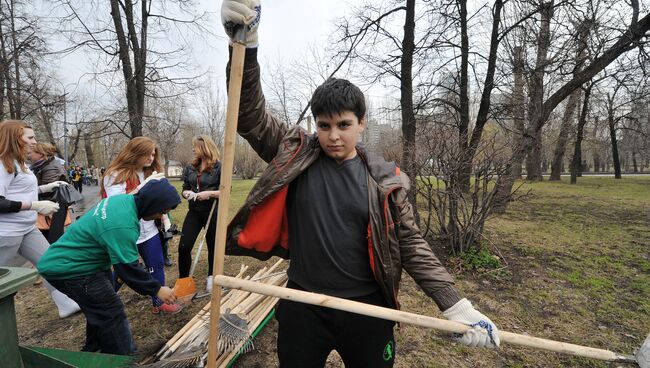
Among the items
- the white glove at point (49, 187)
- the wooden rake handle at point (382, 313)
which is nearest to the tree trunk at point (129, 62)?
the white glove at point (49, 187)

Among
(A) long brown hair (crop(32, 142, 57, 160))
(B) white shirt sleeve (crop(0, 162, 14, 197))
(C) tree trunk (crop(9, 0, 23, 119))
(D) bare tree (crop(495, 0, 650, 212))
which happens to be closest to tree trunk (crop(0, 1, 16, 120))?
(C) tree trunk (crop(9, 0, 23, 119))

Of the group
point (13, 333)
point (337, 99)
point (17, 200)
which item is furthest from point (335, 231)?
point (17, 200)

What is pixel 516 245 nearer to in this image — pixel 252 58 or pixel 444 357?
pixel 444 357

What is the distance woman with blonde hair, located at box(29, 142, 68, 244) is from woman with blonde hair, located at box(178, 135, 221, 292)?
1.59m

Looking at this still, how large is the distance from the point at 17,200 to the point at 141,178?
1075 millimetres

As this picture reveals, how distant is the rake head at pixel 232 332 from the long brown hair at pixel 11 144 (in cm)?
253

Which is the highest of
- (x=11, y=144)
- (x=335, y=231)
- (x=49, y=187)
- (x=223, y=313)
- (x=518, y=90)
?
(x=518, y=90)

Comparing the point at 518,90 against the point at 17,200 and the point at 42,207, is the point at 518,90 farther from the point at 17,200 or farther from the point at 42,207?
the point at 17,200

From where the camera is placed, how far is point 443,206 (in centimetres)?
513

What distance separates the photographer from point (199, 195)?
12.5ft

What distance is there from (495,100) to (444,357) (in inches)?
268

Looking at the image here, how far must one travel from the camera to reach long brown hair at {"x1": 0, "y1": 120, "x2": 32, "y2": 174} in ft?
9.87

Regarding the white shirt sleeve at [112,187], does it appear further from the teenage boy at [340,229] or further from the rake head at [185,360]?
the teenage boy at [340,229]

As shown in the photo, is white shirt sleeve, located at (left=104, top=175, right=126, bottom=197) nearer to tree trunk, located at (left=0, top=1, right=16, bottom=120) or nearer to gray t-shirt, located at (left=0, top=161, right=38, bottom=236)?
gray t-shirt, located at (left=0, top=161, right=38, bottom=236)
